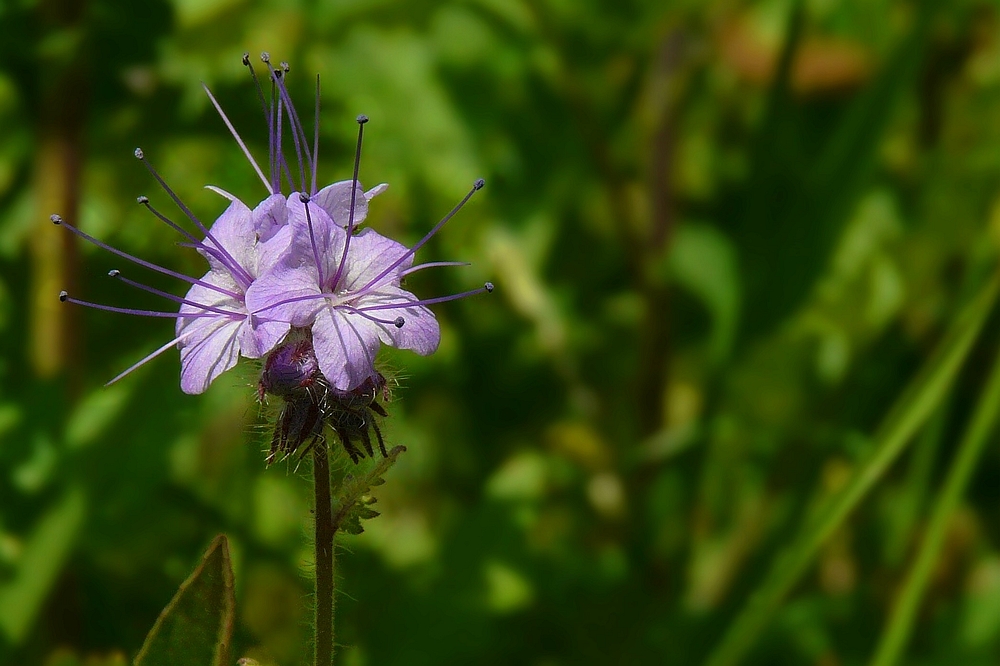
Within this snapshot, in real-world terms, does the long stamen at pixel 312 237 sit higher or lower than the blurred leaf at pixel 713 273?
lower

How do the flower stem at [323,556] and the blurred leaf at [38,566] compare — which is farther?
the blurred leaf at [38,566]

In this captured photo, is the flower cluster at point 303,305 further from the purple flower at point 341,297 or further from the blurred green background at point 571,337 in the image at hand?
the blurred green background at point 571,337

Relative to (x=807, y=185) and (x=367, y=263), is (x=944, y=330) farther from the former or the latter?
(x=367, y=263)

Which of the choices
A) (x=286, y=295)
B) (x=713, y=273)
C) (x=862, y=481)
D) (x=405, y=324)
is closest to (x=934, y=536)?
(x=862, y=481)

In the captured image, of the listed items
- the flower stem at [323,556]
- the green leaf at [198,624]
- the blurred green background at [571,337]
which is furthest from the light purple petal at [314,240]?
the blurred green background at [571,337]

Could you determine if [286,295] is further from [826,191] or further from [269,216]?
[826,191]
